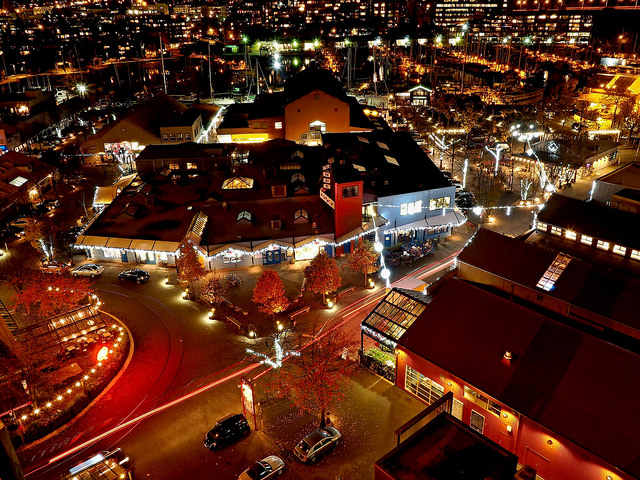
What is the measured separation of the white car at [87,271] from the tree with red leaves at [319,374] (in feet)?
59.2

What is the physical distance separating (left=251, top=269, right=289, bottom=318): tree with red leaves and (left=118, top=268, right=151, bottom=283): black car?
10.4 meters

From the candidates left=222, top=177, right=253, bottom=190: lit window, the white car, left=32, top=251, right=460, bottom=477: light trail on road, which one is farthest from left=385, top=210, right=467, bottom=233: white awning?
the white car

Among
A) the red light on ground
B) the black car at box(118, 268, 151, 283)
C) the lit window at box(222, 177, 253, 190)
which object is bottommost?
the red light on ground

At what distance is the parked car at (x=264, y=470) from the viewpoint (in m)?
20.2

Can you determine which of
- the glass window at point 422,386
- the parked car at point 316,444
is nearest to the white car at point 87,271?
the parked car at point 316,444

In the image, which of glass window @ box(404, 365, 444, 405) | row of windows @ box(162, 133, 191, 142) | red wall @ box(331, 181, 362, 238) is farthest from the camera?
row of windows @ box(162, 133, 191, 142)

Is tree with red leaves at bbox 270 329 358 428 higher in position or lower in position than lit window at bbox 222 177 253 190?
lower

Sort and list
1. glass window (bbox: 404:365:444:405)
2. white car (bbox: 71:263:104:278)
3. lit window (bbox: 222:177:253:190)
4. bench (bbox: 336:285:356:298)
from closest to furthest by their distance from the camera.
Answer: glass window (bbox: 404:365:444:405) < bench (bbox: 336:285:356:298) < white car (bbox: 71:263:104:278) < lit window (bbox: 222:177:253:190)

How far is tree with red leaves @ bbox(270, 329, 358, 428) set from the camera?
22422 millimetres

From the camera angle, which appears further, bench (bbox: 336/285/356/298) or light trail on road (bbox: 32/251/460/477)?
bench (bbox: 336/285/356/298)

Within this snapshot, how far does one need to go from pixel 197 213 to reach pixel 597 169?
4446 centimetres

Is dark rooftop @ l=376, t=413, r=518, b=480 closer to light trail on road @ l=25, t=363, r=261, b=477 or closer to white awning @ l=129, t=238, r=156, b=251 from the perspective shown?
light trail on road @ l=25, t=363, r=261, b=477

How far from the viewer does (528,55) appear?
138 metres

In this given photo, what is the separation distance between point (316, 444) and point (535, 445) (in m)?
9.06
